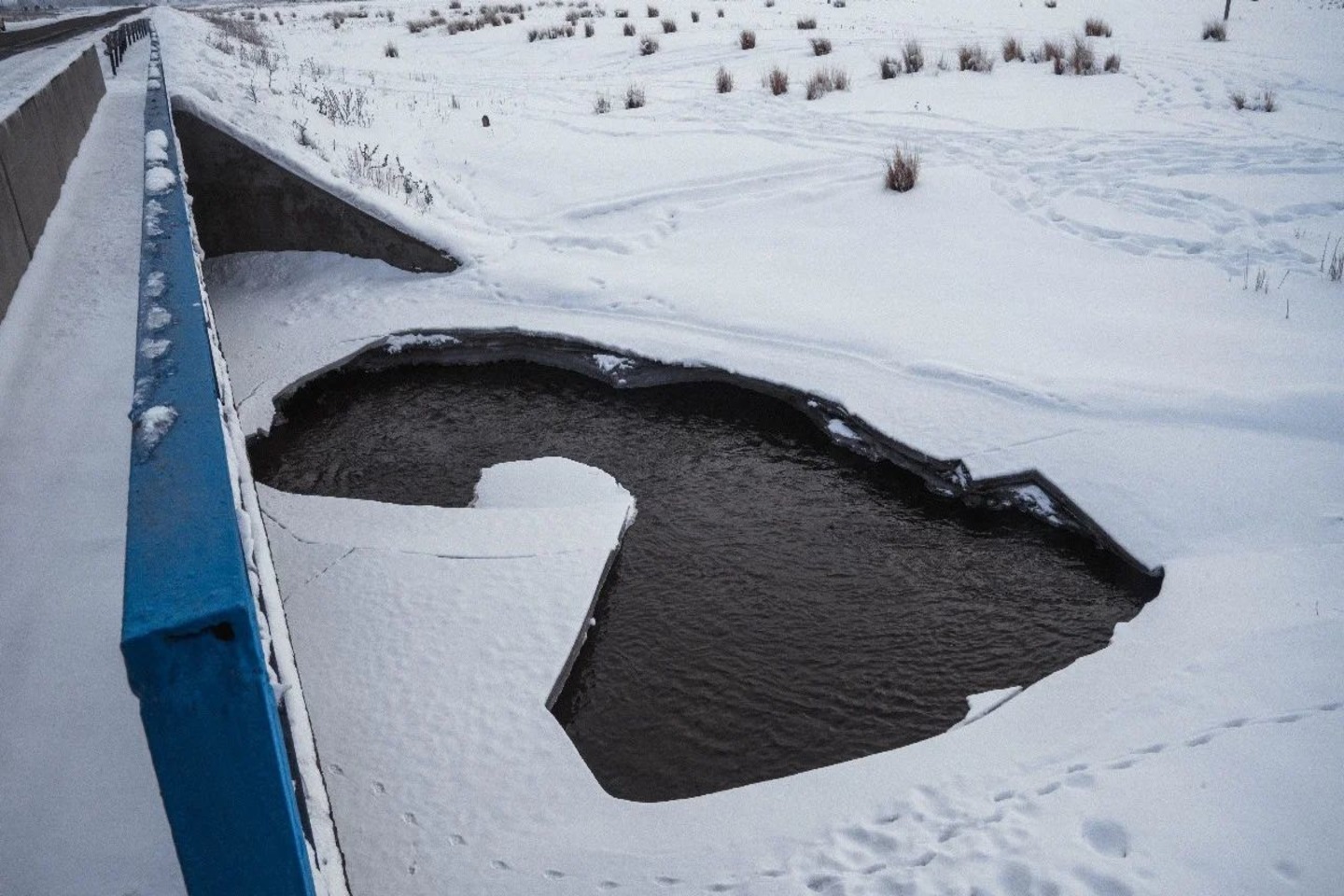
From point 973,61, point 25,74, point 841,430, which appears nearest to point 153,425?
point 841,430

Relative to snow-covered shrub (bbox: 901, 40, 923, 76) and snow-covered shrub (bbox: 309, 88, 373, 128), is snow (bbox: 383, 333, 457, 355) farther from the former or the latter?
snow-covered shrub (bbox: 901, 40, 923, 76)

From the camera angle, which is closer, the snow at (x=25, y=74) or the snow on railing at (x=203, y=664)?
the snow on railing at (x=203, y=664)

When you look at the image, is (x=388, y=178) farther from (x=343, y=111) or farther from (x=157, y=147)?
(x=157, y=147)

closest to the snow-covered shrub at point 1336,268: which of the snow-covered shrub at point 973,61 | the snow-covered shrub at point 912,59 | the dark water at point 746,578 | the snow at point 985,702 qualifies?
the dark water at point 746,578

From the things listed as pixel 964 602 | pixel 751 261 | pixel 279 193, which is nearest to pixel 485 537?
pixel 964 602

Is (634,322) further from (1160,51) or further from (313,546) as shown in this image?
A: (1160,51)

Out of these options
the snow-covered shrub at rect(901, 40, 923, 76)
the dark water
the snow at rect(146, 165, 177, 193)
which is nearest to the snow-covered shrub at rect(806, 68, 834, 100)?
the snow-covered shrub at rect(901, 40, 923, 76)

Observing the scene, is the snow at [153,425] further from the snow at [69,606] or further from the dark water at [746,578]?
the dark water at [746,578]
